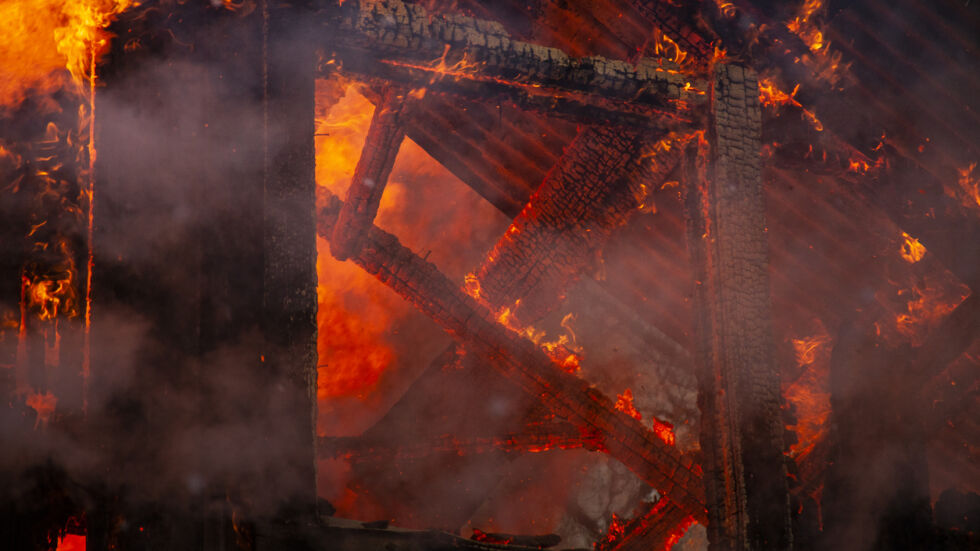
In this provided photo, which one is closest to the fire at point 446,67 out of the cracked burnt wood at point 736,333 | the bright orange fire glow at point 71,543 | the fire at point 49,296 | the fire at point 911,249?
the cracked burnt wood at point 736,333

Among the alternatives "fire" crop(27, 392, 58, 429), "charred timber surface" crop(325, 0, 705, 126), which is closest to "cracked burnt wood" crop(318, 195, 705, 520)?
"charred timber surface" crop(325, 0, 705, 126)

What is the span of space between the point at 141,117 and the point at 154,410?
3.95ft

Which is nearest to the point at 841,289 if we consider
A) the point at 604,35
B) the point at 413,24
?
the point at 604,35

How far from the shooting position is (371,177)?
188 inches

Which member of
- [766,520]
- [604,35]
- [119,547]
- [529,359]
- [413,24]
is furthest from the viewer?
[604,35]

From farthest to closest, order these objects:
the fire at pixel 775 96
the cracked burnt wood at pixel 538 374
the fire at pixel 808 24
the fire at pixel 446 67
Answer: the fire at pixel 808 24 < the cracked burnt wood at pixel 538 374 < the fire at pixel 775 96 < the fire at pixel 446 67

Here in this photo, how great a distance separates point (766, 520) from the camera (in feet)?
9.99

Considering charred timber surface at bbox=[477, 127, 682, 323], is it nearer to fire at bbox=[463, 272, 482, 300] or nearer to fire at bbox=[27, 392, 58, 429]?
fire at bbox=[463, 272, 482, 300]

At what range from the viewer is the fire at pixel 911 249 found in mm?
5578

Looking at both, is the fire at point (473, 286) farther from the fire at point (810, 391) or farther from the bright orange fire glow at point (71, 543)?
the bright orange fire glow at point (71, 543)

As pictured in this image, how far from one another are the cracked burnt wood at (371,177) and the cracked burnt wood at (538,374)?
0.42 feet

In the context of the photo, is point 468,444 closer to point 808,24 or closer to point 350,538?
point 350,538

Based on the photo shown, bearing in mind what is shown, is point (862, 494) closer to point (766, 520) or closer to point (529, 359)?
point (766, 520)

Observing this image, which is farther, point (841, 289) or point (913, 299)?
point (841, 289)
